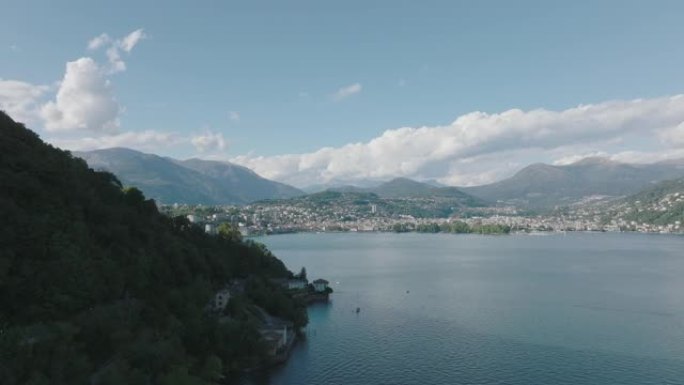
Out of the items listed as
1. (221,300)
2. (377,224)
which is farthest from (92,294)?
(377,224)

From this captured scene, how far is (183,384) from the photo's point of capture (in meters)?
17.1

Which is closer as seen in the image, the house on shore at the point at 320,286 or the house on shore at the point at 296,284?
the house on shore at the point at 296,284

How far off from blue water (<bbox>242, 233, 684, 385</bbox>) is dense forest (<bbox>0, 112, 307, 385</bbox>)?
133 inches

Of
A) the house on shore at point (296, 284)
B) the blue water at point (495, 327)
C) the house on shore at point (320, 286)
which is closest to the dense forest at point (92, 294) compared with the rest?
the blue water at point (495, 327)

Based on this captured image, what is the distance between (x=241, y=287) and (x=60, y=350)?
1952 centimetres

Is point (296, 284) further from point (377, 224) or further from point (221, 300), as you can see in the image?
point (377, 224)

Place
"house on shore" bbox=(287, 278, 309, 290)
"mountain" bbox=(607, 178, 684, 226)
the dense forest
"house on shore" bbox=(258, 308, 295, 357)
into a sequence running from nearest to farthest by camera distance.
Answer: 1. the dense forest
2. "house on shore" bbox=(258, 308, 295, 357)
3. "house on shore" bbox=(287, 278, 309, 290)
4. "mountain" bbox=(607, 178, 684, 226)

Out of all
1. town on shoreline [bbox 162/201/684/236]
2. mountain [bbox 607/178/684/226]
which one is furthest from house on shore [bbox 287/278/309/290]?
mountain [bbox 607/178/684/226]

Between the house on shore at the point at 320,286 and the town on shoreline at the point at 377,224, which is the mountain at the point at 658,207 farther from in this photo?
the house on shore at the point at 320,286

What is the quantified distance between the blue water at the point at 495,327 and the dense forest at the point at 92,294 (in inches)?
133

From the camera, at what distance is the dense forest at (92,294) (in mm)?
15219

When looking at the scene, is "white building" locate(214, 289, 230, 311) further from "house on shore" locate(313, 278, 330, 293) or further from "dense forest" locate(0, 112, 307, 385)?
"house on shore" locate(313, 278, 330, 293)

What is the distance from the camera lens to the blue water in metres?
24.3

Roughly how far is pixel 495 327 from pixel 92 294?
888 inches
